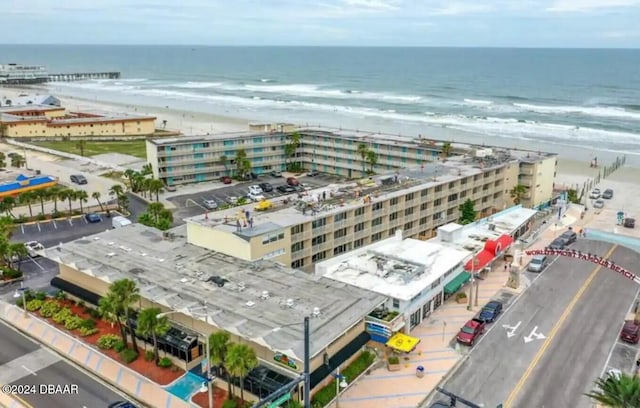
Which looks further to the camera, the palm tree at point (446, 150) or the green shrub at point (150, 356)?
the palm tree at point (446, 150)

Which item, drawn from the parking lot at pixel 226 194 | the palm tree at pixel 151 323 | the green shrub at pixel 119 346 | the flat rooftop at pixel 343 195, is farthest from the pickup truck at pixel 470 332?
the parking lot at pixel 226 194

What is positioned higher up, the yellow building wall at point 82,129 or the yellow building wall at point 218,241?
the yellow building wall at point 82,129

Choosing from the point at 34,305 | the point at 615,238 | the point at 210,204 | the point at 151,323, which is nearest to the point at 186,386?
the point at 151,323

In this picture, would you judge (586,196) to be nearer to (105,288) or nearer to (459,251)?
(459,251)

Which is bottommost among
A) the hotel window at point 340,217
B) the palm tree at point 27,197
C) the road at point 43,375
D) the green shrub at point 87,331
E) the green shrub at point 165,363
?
the road at point 43,375

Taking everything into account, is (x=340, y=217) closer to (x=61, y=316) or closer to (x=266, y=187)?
(x=61, y=316)

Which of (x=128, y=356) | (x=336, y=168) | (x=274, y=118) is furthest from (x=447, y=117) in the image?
(x=128, y=356)

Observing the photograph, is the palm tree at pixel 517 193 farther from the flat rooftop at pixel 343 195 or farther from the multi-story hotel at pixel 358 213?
the flat rooftop at pixel 343 195

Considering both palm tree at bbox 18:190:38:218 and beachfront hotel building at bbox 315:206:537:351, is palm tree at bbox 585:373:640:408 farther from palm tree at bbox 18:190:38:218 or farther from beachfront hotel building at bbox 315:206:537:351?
palm tree at bbox 18:190:38:218
